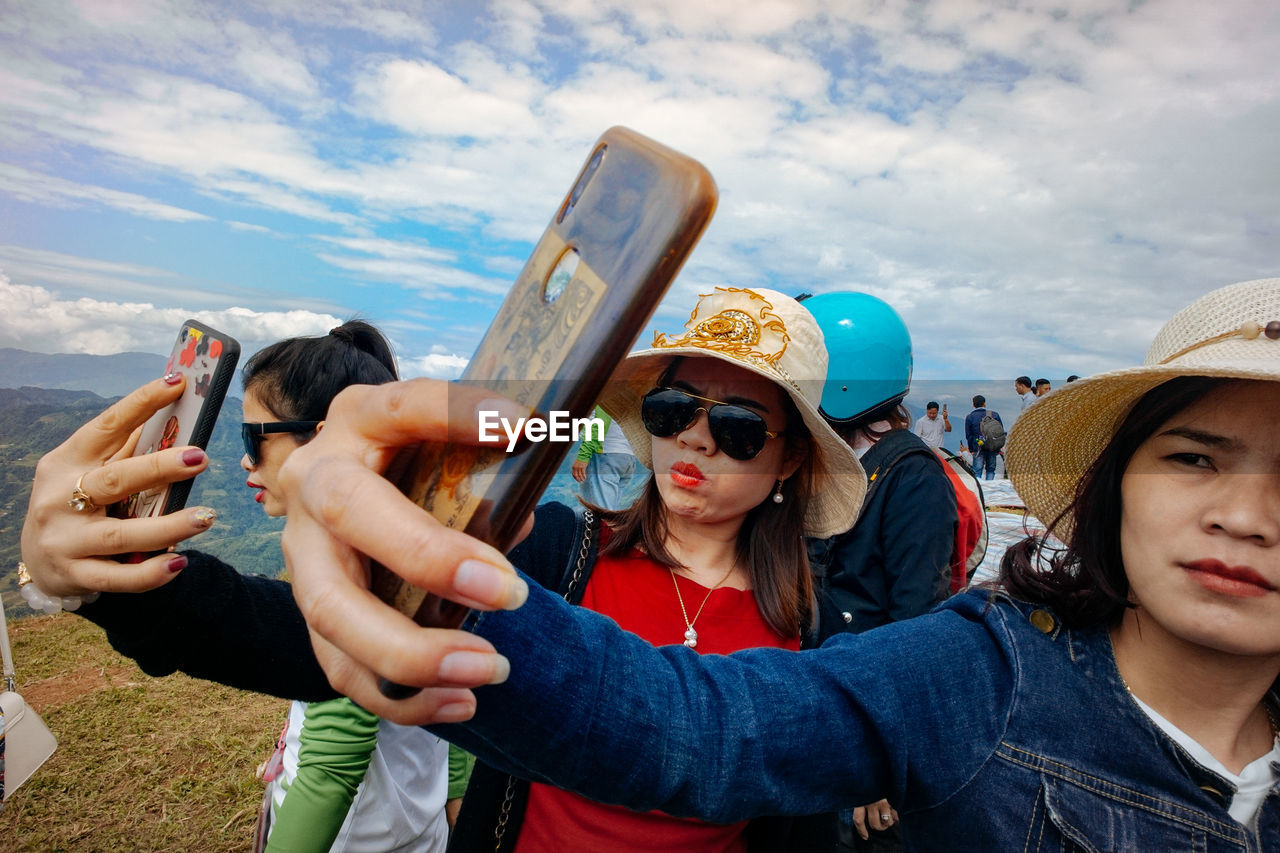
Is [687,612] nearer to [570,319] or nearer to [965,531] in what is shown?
[570,319]

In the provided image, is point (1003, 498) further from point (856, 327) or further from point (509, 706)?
point (509, 706)

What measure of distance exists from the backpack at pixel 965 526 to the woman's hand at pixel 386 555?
315 cm

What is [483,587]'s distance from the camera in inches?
27.4

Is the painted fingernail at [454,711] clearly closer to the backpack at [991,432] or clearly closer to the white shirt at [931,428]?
the white shirt at [931,428]

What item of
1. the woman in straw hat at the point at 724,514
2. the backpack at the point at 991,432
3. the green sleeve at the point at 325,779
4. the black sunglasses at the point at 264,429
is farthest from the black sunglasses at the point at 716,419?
the backpack at the point at 991,432

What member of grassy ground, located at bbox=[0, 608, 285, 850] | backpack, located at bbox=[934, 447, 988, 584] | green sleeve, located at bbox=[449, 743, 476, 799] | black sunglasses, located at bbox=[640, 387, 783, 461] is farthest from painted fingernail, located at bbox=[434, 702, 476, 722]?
grassy ground, located at bbox=[0, 608, 285, 850]

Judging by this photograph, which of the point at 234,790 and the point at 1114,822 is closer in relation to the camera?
the point at 1114,822

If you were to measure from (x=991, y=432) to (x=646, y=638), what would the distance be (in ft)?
55.1

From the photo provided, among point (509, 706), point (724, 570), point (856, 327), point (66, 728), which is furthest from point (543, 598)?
point (66, 728)

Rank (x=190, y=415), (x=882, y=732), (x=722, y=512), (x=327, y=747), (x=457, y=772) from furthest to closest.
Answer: (x=457, y=772)
(x=722, y=512)
(x=327, y=747)
(x=190, y=415)
(x=882, y=732)

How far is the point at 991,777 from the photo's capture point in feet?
4.43

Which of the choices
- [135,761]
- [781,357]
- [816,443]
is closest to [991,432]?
[816,443]

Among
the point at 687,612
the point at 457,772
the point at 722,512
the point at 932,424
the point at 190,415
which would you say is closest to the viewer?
the point at 190,415

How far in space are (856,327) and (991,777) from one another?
3.29 meters
